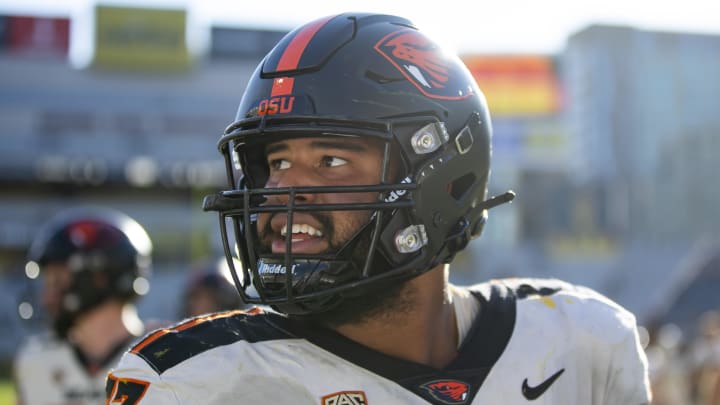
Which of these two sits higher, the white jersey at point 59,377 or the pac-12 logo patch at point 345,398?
the pac-12 logo patch at point 345,398

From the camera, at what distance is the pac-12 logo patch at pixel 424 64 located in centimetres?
176

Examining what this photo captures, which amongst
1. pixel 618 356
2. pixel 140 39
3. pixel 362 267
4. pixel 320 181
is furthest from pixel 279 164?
pixel 140 39

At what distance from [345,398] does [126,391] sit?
416 mm

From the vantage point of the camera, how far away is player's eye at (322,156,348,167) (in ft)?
5.41

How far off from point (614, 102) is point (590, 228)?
8623 millimetres

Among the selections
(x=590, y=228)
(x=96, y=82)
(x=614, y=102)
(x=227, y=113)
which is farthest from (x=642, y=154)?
(x=96, y=82)

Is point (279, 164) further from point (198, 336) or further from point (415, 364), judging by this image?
point (415, 364)

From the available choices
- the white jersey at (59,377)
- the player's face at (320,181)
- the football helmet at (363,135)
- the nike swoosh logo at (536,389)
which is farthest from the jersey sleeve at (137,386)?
the white jersey at (59,377)

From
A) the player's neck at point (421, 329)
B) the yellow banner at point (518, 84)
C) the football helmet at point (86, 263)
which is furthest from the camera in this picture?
the yellow banner at point (518, 84)

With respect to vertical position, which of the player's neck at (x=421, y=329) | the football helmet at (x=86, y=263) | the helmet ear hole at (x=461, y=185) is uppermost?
the helmet ear hole at (x=461, y=185)

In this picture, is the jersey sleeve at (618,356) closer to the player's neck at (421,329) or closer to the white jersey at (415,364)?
the white jersey at (415,364)

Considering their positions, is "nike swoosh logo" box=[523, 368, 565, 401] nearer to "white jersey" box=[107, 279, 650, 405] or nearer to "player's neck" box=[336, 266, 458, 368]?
"white jersey" box=[107, 279, 650, 405]

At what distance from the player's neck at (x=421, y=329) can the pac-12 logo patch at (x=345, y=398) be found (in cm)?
14

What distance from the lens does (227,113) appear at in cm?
2542
